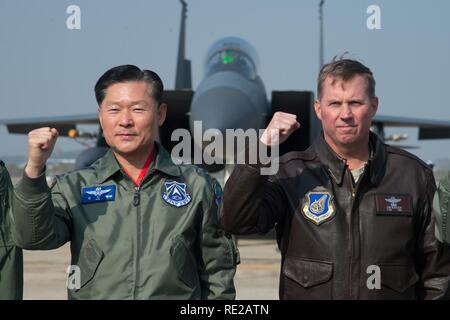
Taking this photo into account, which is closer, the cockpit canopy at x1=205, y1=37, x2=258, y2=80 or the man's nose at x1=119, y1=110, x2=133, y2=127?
the man's nose at x1=119, y1=110, x2=133, y2=127

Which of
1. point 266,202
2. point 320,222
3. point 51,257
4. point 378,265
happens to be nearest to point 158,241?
point 266,202

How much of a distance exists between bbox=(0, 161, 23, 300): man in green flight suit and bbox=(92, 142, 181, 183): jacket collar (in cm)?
92

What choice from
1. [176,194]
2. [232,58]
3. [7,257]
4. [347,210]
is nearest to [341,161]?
[347,210]

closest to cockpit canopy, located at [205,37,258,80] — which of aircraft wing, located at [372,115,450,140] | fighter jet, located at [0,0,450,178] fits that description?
fighter jet, located at [0,0,450,178]

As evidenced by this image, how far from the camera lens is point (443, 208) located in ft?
9.37

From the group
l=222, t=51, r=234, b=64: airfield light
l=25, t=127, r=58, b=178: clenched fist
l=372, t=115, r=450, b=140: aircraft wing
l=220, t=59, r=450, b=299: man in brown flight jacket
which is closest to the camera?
l=25, t=127, r=58, b=178: clenched fist

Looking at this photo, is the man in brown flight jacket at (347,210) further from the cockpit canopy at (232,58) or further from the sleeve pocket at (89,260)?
the cockpit canopy at (232,58)

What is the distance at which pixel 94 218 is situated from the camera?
119 inches

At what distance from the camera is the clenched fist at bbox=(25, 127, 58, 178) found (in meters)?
2.67

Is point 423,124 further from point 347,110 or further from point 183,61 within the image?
point 347,110

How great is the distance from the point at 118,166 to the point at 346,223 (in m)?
1.03

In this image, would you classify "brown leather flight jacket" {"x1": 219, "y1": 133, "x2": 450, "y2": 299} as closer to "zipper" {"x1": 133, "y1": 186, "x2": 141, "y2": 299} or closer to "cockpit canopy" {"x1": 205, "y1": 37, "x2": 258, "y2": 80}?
"zipper" {"x1": 133, "y1": 186, "x2": 141, "y2": 299}
